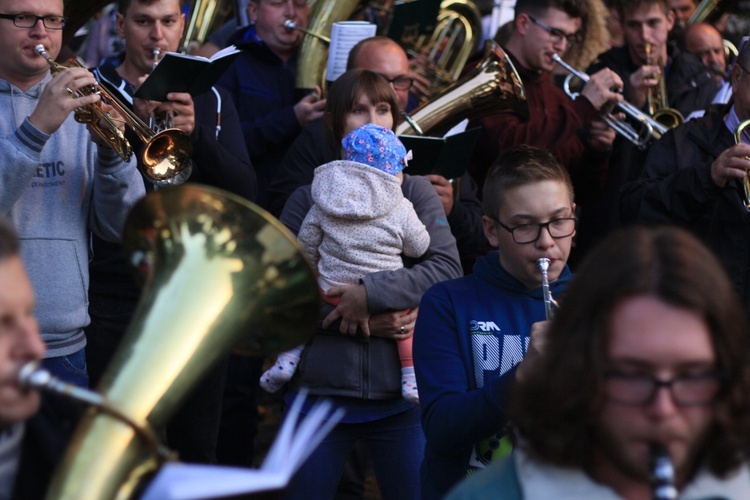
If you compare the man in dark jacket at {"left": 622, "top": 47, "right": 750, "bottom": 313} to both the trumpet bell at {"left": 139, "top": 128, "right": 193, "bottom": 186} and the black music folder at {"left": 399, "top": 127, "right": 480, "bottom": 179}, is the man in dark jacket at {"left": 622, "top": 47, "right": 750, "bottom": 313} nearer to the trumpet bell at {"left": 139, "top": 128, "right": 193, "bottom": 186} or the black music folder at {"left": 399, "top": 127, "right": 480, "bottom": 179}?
the black music folder at {"left": 399, "top": 127, "right": 480, "bottom": 179}

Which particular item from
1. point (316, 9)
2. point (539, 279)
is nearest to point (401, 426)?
point (539, 279)

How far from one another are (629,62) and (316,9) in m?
1.73

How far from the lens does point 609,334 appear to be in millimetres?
1737

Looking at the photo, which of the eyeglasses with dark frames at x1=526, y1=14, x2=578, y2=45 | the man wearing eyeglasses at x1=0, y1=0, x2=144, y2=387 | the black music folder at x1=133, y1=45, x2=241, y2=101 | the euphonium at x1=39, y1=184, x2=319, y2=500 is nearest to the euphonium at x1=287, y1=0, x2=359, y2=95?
the eyeglasses with dark frames at x1=526, y1=14, x2=578, y2=45

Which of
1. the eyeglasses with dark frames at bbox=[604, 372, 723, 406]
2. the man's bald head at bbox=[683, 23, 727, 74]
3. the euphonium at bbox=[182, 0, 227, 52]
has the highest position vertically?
the eyeglasses with dark frames at bbox=[604, 372, 723, 406]

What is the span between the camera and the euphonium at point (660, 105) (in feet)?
17.9

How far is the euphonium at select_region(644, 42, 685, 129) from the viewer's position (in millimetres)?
5469

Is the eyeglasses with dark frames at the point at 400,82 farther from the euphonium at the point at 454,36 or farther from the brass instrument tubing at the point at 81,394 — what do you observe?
the brass instrument tubing at the point at 81,394

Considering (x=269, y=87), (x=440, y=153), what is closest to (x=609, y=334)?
(x=440, y=153)

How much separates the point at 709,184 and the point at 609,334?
2.63 m

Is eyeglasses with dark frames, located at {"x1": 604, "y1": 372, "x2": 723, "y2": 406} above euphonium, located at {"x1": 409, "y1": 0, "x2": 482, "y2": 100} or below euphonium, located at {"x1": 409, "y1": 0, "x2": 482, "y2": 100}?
above

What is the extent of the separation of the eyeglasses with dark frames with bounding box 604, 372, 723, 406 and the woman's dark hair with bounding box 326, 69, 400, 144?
7.94ft

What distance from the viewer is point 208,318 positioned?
6.84 ft

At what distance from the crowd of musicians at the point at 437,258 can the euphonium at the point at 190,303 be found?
0.19 feet
